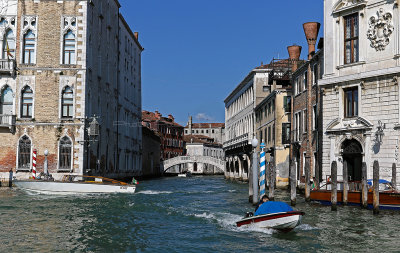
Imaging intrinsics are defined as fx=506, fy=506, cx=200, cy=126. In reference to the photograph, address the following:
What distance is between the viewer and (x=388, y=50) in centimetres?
2058

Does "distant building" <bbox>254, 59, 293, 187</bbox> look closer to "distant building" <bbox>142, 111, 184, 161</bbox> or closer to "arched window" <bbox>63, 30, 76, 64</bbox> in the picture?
"arched window" <bbox>63, 30, 76, 64</bbox>

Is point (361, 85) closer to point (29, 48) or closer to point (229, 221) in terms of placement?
point (229, 221)

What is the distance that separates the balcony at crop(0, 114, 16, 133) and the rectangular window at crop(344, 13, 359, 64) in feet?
60.0

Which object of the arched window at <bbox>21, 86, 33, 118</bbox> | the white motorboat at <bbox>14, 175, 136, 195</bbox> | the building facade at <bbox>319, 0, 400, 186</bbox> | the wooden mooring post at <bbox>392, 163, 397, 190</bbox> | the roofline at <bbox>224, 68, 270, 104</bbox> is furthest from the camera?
the roofline at <bbox>224, 68, 270, 104</bbox>

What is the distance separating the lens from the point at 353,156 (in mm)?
22312

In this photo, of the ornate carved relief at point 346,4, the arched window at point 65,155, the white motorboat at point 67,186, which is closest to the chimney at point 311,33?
the ornate carved relief at point 346,4

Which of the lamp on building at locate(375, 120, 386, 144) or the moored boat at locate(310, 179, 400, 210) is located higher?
the lamp on building at locate(375, 120, 386, 144)

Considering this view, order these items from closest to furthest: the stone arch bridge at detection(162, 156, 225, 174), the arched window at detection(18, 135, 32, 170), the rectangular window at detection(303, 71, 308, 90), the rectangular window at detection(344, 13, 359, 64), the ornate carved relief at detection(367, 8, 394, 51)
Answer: the ornate carved relief at detection(367, 8, 394, 51) → the rectangular window at detection(344, 13, 359, 64) → the arched window at detection(18, 135, 32, 170) → the rectangular window at detection(303, 71, 308, 90) → the stone arch bridge at detection(162, 156, 225, 174)

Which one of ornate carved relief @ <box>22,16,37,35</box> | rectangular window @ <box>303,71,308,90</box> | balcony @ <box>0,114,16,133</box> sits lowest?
balcony @ <box>0,114,16,133</box>

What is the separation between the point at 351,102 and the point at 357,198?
508 centimetres

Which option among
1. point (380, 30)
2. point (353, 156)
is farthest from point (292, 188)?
point (380, 30)

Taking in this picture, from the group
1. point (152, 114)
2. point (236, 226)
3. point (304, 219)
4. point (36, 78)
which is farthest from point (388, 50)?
point (152, 114)

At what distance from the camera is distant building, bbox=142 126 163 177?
185 feet

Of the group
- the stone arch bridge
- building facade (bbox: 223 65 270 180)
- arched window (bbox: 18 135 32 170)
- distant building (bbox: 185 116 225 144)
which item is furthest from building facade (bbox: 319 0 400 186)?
distant building (bbox: 185 116 225 144)
